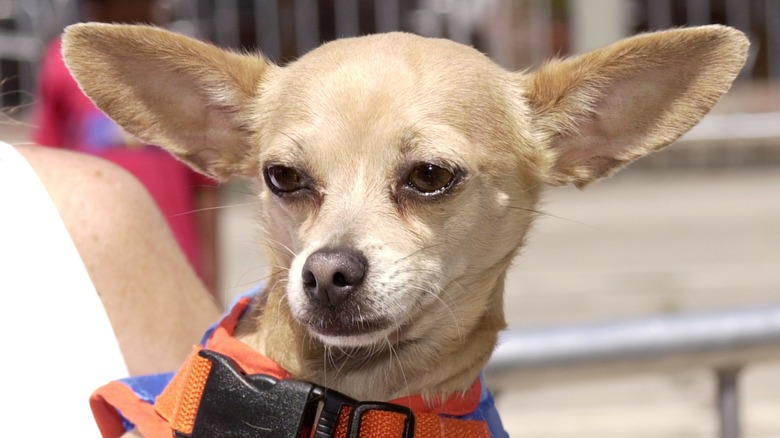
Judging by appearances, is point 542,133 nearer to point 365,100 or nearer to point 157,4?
point 365,100

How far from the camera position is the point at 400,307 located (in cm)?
177

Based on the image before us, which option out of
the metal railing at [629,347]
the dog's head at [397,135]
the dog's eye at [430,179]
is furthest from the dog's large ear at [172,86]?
the metal railing at [629,347]

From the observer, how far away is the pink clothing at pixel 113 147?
A: 3.89m

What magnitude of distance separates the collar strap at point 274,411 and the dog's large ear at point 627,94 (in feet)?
2.16

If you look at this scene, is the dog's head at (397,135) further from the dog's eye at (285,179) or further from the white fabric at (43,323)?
the white fabric at (43,323)

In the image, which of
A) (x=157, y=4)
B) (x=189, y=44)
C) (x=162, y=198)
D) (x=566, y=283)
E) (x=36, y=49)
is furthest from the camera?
(x=36, y=49)

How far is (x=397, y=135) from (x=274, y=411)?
0.52 meters

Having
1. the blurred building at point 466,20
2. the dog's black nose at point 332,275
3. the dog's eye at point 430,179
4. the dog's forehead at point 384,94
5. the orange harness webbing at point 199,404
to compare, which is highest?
the blurred building at point 466,20

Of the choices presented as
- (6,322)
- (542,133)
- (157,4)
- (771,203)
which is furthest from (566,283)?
(6,322)

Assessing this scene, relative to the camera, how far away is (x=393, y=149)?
185cm

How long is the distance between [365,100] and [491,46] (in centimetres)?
773

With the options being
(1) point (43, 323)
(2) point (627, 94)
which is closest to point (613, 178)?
(2) point (627, 94)

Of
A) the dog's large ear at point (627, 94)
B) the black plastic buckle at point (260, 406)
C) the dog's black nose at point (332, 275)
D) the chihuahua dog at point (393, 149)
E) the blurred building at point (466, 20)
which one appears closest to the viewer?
the black plastic buckle at point (260, 406)

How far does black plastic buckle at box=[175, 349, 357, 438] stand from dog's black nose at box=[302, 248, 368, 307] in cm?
15
